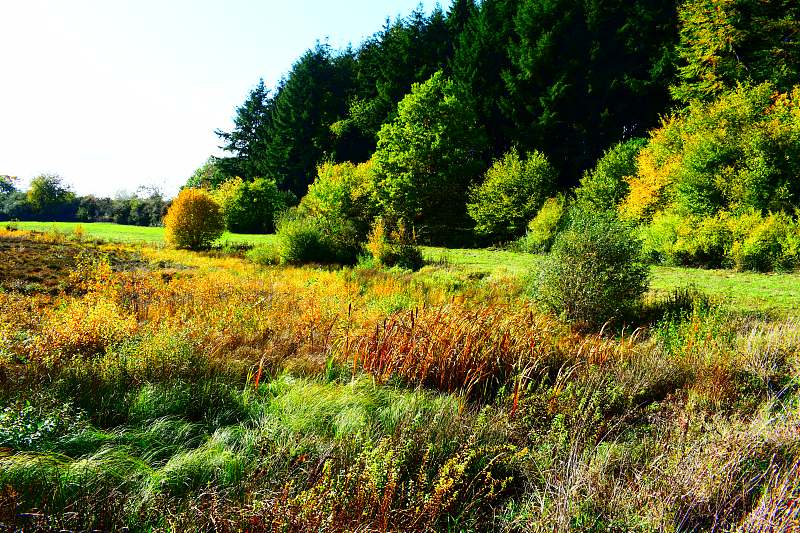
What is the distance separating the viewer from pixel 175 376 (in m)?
4.46

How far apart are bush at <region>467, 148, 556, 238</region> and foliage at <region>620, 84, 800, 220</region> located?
5751mm

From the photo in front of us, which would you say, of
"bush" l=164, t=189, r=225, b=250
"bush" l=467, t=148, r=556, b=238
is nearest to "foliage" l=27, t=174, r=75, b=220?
"bush" l=164, t=189, r=225, b=250

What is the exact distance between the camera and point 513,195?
23.8 metres

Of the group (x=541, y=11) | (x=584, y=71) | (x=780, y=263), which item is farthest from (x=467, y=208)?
(x=780, y=263)

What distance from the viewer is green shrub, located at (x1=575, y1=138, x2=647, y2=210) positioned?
22094mm

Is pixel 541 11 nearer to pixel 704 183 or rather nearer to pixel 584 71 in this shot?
pixel 584 71

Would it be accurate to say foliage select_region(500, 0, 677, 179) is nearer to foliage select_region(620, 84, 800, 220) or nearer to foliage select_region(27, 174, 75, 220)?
foliage select_region(620, 84, 800, 220)

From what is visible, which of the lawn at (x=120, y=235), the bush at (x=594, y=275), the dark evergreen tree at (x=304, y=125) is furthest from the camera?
the dark evergreen tree at (x=304, y=125)

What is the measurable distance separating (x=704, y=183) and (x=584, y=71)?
13.3 m

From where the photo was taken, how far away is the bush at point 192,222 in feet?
75.5

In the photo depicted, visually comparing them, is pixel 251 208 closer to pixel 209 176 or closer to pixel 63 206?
pixel 209 176

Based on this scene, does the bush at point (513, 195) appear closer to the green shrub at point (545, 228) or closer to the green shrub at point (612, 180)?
the green shrub at point (612, 180)

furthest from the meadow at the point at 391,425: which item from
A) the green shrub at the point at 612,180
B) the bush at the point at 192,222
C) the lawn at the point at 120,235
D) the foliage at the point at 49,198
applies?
the foliage at the point at 49,198

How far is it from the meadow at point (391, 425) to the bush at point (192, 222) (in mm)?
17738
